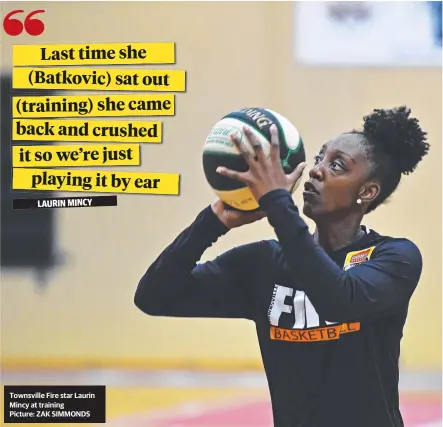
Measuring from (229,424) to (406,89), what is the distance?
4.05ft

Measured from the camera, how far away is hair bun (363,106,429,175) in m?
1.93

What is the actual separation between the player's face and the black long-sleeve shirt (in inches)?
4.8

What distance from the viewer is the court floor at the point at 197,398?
2.16 meters

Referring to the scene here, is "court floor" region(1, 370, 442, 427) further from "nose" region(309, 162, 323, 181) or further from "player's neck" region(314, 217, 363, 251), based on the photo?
"nose" region(309, 162, 323, 181)

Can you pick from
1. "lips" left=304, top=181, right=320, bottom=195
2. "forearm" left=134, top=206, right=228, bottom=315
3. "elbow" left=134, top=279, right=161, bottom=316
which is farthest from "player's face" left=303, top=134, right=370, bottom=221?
"elbow" left=134, top=279, right=161, bottom=316

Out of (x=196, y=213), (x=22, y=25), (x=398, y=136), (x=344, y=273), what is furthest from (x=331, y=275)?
(x=22, y=25)

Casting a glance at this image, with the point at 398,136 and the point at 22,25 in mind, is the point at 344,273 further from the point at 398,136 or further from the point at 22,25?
the point at 22,25

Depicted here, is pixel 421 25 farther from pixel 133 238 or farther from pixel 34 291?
pixel 34 291

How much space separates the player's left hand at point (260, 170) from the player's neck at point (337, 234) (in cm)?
27

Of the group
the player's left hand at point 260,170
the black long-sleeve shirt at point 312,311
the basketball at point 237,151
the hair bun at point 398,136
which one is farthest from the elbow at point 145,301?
the hair bun at point 398,136

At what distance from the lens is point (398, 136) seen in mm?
1939

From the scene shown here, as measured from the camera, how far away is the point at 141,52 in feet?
7.14

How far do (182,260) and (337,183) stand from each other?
50 cm

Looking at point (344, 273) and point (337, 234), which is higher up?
point (337, 234)
